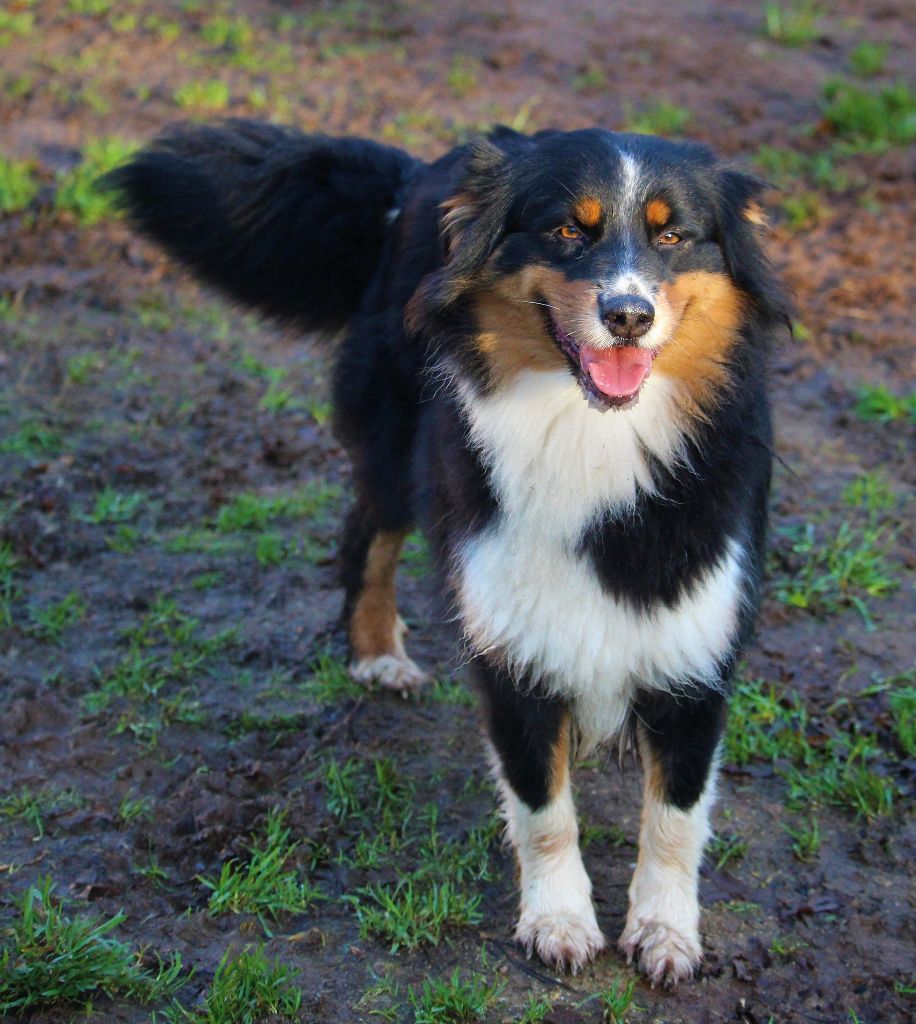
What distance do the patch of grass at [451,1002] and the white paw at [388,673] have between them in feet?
4.27

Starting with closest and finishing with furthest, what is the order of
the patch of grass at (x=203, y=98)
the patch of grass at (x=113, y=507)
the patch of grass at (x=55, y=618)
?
1. the patch of grass at (x=55, y=618)
2. the patch of grass at (x=113, y=507)
3. the patch of grass at (x=203, y=98)

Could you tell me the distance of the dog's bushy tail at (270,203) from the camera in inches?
147

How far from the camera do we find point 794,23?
28.6 ft

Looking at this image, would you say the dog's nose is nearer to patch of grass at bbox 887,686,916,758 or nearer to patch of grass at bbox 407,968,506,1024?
patch of grass at bbox 407,968,506,1024

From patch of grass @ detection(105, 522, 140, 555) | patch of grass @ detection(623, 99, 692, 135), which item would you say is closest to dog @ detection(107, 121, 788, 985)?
patch of grass @ detection(105, 522, 140, 555)

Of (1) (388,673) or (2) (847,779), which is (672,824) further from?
(1) (388,673)

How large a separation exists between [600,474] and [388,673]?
155cm

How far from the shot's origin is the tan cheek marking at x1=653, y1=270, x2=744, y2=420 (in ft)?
8.89

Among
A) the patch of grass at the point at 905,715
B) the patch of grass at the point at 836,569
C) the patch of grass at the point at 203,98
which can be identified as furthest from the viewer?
the patch of grass at the point at 203,98

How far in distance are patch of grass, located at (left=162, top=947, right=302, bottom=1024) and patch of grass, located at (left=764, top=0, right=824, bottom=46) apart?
7997 millimetres

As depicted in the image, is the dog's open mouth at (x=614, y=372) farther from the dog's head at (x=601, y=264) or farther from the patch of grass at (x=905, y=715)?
the patch of grass at (x=905, y=715)

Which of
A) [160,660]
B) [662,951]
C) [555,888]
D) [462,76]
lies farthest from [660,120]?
[662,951]

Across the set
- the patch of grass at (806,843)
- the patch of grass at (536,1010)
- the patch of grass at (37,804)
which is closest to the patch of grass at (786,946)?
the patch of grass at (806,843)

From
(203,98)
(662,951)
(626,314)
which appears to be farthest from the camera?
(203,98)
